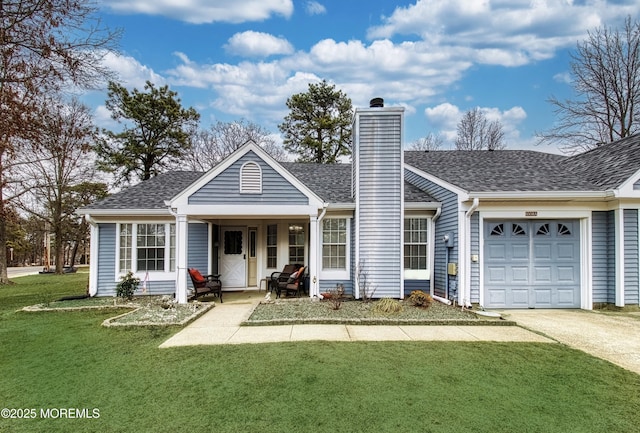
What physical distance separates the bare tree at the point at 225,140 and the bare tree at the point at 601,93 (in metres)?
19.0

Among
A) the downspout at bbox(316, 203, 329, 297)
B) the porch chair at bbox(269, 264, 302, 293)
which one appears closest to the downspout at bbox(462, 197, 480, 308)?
the downspout at bbox(316, 203, 329, 297)

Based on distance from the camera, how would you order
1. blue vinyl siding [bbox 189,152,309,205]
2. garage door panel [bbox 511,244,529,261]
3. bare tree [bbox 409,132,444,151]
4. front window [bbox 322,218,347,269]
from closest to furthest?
garage door panel [bbox 511,244,529,261], blue vinyl siding [bbox 189,152,309,205], front window [bbox 322,218,347,269], bare tree [bbox 409,132,444,151]

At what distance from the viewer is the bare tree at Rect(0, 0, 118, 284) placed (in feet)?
26.2

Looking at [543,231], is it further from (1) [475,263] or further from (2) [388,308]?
(2) [388,308]

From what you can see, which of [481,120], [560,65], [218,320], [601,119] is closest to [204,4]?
[218,320]

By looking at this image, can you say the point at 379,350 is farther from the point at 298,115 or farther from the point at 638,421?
the point at 298,115

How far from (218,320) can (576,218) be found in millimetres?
8918

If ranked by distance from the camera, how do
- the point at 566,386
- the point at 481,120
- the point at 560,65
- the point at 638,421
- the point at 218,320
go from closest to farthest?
1. the point at 638,421
2. the point at 566,386
3. the point at 218,320
4. the point at 560,65
5. the point at 481,120

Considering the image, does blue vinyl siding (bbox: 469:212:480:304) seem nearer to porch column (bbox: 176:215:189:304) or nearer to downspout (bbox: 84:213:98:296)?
porch column (bbox: 176:215:189:304)

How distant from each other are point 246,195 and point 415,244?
5.04 meters

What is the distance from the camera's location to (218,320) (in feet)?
23.4

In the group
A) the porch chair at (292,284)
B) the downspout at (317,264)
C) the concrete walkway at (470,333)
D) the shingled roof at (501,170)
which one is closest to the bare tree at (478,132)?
the shingled roof at (501,170)

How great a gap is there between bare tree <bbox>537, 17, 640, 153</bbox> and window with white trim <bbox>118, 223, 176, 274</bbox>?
21.7 meters

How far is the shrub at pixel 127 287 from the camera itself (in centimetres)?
937
